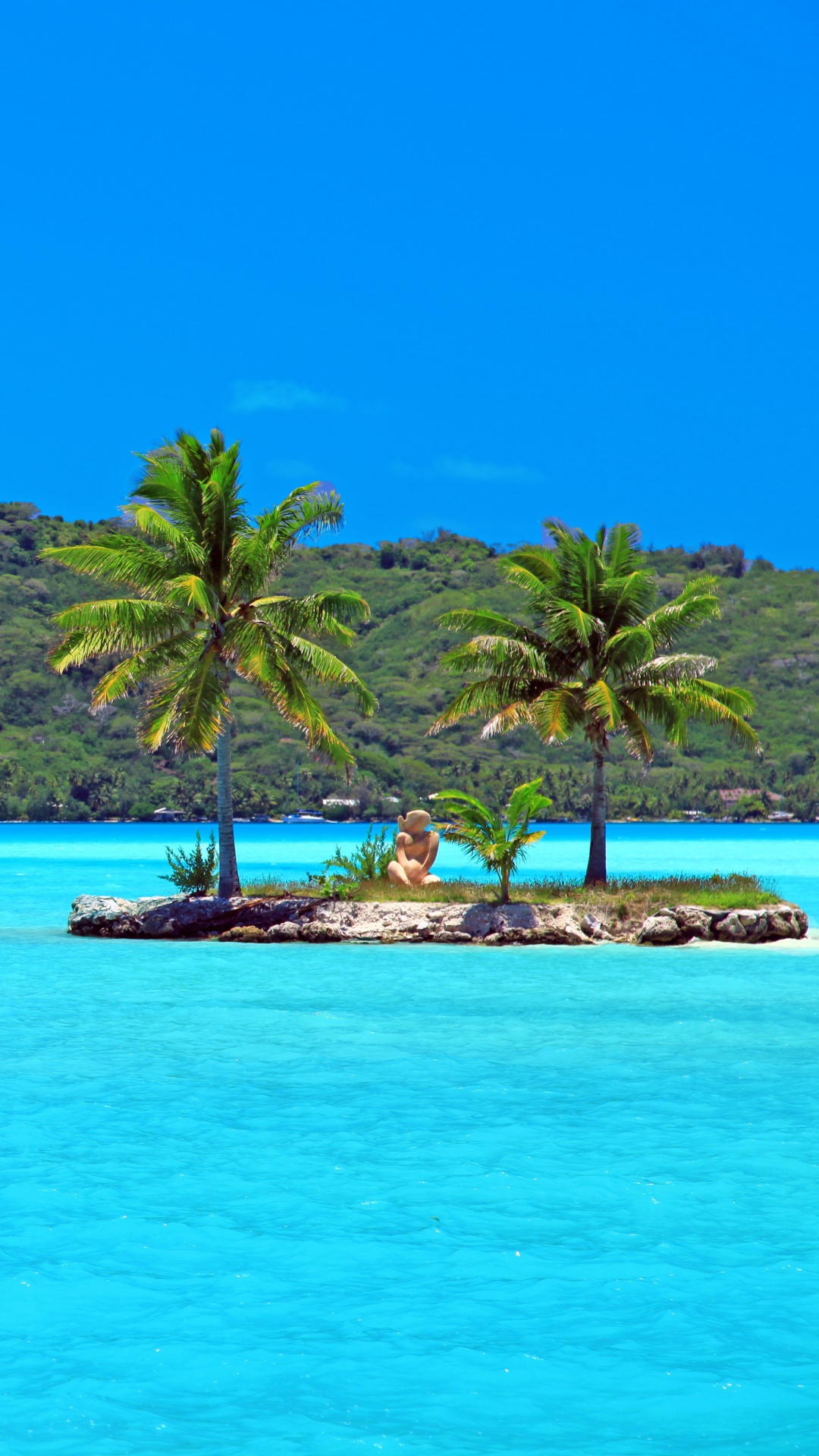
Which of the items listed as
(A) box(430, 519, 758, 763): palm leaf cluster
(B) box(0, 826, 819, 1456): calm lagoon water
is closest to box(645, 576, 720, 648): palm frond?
(A) box(430, 519, 758, 763): palm leaf cluster

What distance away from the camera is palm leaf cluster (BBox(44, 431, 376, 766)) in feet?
84.4

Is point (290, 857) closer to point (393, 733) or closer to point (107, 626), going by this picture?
point (107, 626)

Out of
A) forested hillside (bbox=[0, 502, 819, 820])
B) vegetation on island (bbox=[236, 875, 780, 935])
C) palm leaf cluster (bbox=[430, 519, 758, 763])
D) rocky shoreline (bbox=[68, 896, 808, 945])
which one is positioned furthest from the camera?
forested hillside (bbox=[0, 502, 819, 820])

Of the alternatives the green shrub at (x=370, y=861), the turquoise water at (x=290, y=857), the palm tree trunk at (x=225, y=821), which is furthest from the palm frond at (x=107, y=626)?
the turquoise water at (x=290, y=857)

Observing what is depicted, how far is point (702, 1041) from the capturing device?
15.9 meters

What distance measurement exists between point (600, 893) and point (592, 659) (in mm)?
5072

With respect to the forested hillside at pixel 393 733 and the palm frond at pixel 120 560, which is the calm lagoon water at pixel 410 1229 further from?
the forested hillside at pixel 393 733

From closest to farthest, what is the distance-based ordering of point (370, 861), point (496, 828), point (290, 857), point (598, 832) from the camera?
point (496, 828) < point (370, 861) < point (598, 832) < point (290, 857)

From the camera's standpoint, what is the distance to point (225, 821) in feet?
89.2

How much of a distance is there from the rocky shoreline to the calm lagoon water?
24.2 ft

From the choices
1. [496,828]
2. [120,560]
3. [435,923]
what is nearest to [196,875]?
[435,923]

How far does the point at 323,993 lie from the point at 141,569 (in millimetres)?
10225

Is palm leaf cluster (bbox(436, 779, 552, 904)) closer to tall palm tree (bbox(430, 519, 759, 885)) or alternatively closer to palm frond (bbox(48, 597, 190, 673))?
tall palm tree (bbox(430, 519, 759, 885))

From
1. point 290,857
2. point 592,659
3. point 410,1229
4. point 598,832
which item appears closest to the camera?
point 410,1229
